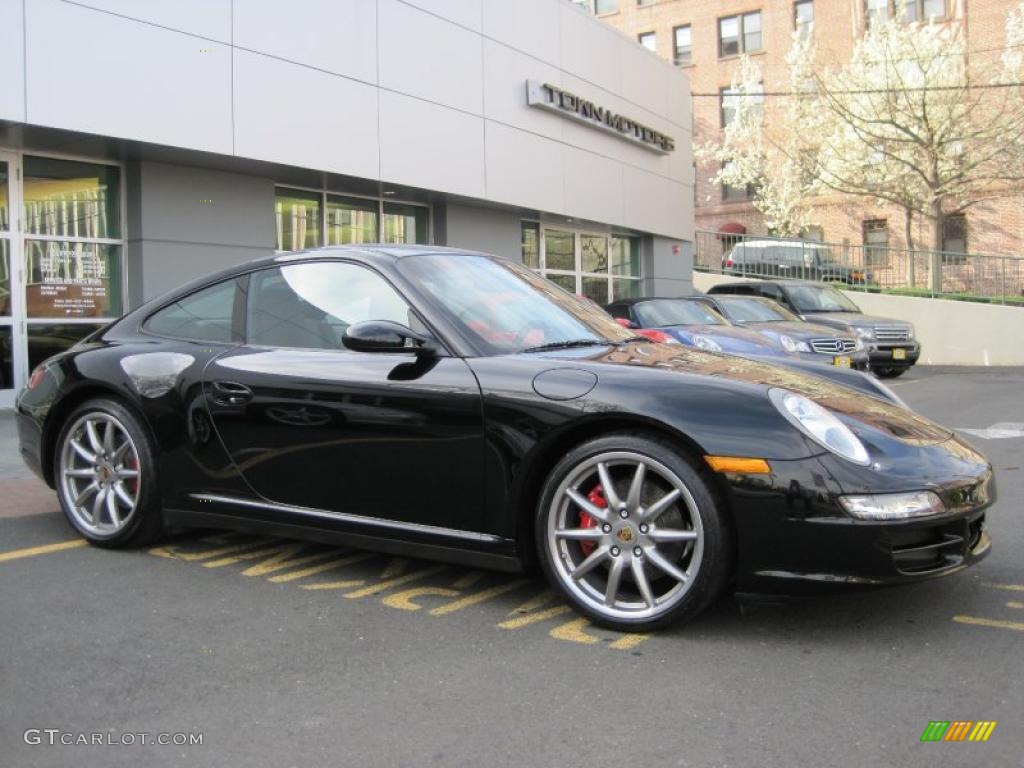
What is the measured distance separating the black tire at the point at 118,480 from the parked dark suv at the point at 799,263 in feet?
76.1

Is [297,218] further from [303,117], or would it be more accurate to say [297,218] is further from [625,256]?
[625,256]

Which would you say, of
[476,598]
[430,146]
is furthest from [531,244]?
[476,598]

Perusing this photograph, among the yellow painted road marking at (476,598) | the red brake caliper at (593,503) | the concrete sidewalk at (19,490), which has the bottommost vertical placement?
the yellow painted road marking at (476,598)

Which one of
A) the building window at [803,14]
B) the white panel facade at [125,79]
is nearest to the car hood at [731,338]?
the white panel facade at [125,79]

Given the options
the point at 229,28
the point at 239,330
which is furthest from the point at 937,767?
the point at 229,28

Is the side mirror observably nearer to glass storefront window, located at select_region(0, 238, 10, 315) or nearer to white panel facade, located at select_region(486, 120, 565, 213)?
glass storefront window, located at select_region(0, 238, 10, 315)

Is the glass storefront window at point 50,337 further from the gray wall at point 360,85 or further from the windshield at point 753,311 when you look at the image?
the windshield at point 753,311

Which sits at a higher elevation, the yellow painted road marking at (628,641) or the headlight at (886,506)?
the headlight at (886,506)

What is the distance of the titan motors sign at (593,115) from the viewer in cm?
1728

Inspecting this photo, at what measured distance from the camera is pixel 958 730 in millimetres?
2758

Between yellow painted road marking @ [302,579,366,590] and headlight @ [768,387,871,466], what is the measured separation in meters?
1.99

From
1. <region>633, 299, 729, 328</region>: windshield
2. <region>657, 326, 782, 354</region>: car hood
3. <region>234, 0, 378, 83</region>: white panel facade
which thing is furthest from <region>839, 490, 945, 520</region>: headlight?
<region>234, 0, 378, 83</region>: white panel facade

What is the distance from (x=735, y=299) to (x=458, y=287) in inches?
456

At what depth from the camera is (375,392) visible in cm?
404
